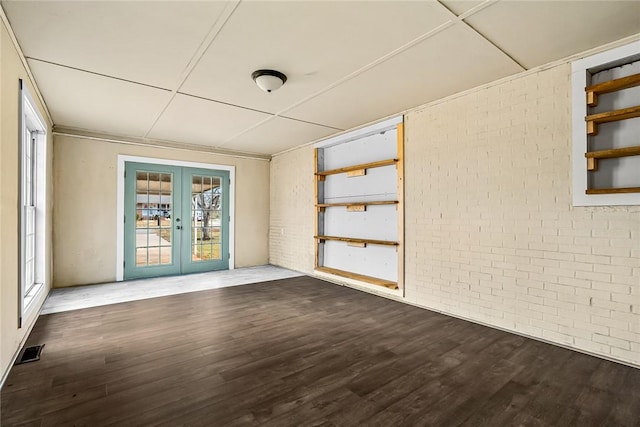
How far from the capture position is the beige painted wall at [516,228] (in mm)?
2693

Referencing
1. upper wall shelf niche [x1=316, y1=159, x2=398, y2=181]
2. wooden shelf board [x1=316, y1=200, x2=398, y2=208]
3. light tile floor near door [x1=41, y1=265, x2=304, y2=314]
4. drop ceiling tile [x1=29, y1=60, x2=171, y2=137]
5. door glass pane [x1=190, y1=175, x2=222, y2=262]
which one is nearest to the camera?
drop ceiling tile [x1=29, y1=60, x2=171, y2=137]

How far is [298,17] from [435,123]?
7.95ft

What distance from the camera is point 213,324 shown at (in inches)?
139

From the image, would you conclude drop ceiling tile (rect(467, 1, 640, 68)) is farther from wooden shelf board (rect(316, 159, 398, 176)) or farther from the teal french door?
the teal french door

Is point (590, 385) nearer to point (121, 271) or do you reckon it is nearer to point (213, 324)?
point (213, 324)

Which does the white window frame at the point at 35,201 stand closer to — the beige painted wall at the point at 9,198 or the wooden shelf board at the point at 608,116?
the beige painted wall at the point at 9,198

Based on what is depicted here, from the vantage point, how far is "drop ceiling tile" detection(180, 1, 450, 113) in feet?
7.34

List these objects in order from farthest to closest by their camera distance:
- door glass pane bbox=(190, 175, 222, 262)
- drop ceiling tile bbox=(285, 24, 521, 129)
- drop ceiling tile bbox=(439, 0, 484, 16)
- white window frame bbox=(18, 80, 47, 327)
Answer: door glass pane bbox=(190, 175, 222, 262)
white window frame bbox=(18, 80, 47, 327)
drop ceiling tile bbox=(285, 24, 521, 129)
drop ceiling tile bbox=(439, 0, 484, 16)

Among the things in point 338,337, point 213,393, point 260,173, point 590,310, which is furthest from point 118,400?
point 260,173

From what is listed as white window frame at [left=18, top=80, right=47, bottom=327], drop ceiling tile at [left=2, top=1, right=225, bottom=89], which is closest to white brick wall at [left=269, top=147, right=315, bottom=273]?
drop ceiling tile at [left=2, top=1, right=225, bottom=89]

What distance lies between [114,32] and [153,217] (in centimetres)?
424

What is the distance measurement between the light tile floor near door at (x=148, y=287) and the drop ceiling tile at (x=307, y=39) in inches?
126

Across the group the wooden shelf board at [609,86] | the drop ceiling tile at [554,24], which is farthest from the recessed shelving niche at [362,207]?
the wooden shelf board at [609,86]

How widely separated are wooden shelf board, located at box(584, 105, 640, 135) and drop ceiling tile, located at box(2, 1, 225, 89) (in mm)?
3207
